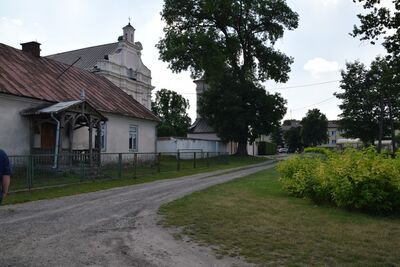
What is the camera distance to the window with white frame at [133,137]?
27320mm

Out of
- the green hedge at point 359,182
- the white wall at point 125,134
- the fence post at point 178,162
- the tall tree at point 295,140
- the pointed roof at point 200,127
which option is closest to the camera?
the green hedge at point 359,182

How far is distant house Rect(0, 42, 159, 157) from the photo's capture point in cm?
1845

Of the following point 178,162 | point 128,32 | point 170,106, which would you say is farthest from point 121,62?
point 178,162

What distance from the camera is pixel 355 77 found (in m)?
48.6

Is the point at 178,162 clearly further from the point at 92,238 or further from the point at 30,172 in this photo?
the point at 92,238

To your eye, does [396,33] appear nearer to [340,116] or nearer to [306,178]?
[306,178]

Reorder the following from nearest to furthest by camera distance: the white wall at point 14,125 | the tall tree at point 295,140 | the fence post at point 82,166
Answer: the fence post at point 82,166, the white wall at point 14,125, the tall tree at point 295,140

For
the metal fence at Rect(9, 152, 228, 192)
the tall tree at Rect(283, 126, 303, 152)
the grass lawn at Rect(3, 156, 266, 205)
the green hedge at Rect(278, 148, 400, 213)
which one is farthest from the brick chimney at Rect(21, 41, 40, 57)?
the tall tree at Rect(283, 126, 303, 152)

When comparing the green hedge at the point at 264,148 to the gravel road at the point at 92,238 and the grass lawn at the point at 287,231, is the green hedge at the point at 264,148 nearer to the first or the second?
the grass lawn at the point at 287,231

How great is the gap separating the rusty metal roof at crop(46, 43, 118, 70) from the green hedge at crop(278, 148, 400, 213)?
40.0 meters

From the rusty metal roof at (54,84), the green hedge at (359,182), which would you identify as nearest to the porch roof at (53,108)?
the rusty metal roof at (54,84)

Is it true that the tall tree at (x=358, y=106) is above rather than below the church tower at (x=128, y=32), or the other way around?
below

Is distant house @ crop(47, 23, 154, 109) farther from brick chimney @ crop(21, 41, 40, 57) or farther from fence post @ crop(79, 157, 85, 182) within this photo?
fence post @ crop(79, 157, 85, 182)

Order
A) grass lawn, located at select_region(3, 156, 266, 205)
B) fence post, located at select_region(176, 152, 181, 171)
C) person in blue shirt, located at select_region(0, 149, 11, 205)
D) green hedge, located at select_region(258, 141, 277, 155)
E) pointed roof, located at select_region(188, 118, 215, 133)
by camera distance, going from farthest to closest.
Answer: green hedge, located at select_region(258, 141, 277, 155), pointed roof, located at select_region(188, 118, 215, 133), fence post, located at select_region(176, 152, 181, 171), grass lawn, located at select_region(3, 156, 266, 205), person in blue shirt, located at select_region(0, 149, 11, 205)
